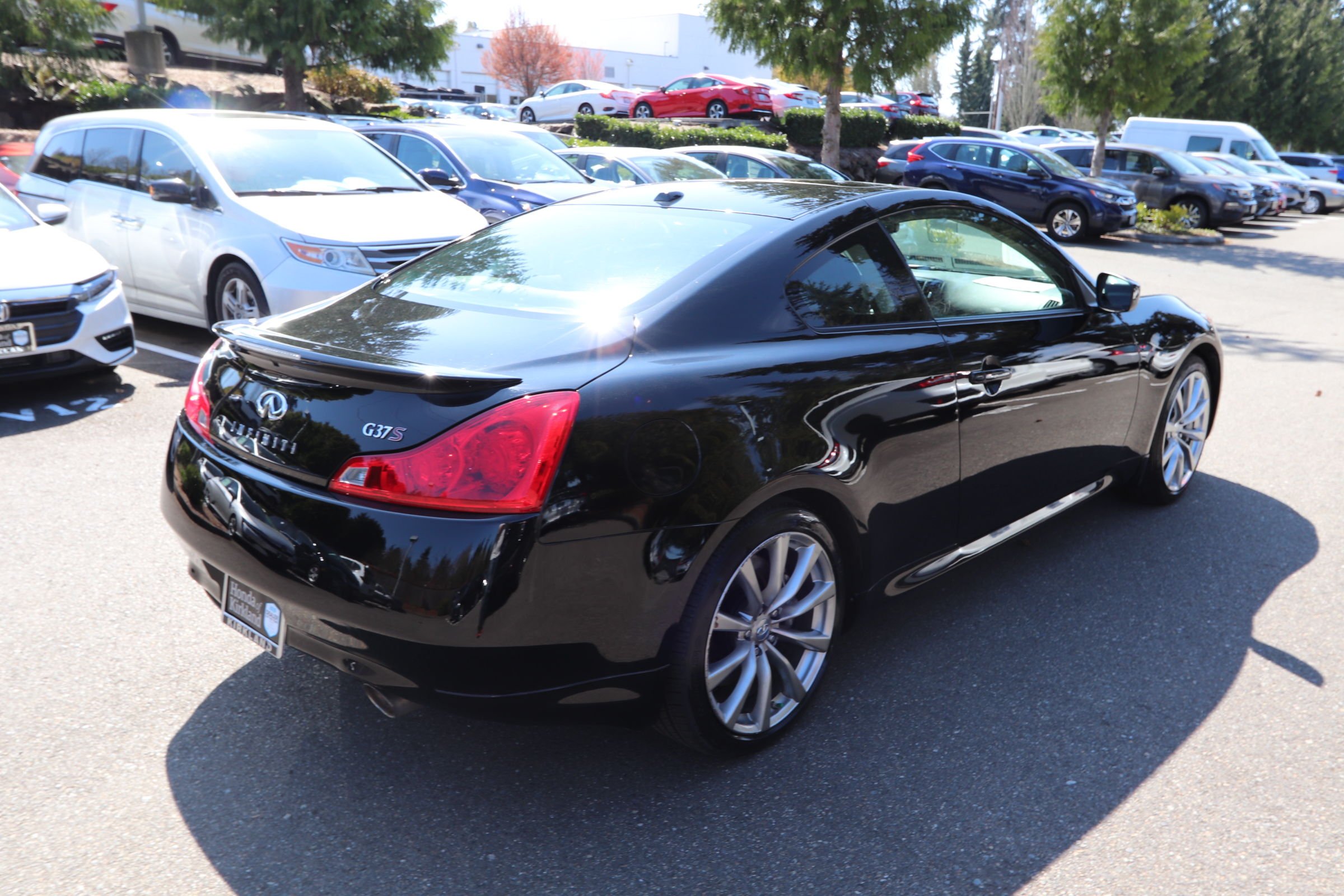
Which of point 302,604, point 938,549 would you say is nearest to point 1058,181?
point 938,549

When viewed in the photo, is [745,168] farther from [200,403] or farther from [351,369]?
[351,369]

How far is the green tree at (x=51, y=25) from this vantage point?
1880cm

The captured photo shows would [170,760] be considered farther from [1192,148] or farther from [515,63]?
[515,63]

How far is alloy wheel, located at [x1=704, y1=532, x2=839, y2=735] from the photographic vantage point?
2871 millimetres

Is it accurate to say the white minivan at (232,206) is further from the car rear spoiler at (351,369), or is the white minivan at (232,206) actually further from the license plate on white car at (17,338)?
the car rear spoiler at (351,369)

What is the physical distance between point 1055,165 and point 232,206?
16.1 m

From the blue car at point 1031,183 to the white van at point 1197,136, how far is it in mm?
10137

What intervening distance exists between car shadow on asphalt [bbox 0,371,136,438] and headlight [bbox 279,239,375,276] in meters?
1.36

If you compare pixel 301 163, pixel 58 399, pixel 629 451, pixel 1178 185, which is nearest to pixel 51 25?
pixel 301 163

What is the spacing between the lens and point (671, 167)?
13570mm

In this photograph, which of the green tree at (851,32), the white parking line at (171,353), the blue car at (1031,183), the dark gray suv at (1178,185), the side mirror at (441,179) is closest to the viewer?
the white parking line at (171,353)

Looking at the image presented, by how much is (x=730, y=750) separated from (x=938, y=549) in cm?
107

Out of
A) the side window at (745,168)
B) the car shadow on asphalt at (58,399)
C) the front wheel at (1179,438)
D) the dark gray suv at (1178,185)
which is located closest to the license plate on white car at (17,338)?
the car shadow on asphalt at (58,399)

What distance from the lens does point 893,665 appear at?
3545mm
